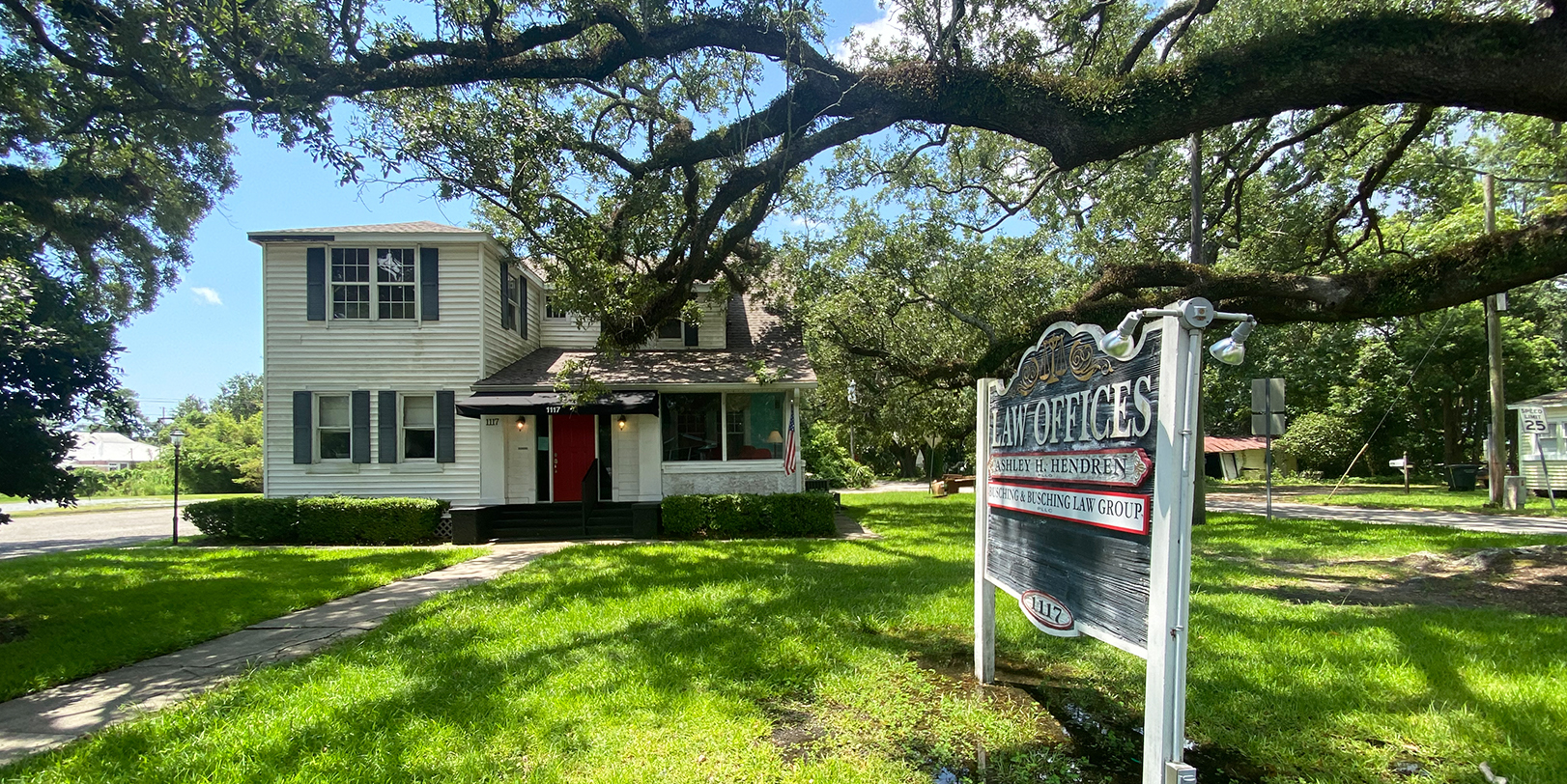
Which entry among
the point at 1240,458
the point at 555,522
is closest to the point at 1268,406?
the point at 555,522

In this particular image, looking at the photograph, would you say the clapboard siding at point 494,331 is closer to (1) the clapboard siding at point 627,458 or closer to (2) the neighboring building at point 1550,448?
(1) the clapboard siding at point 627,458

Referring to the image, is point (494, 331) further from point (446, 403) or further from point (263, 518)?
point (263, 518)

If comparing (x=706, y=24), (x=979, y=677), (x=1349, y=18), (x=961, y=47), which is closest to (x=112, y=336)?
(x=706, y=24)

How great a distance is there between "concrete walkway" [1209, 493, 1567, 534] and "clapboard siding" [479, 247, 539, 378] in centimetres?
1668

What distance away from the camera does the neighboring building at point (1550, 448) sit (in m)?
19.3

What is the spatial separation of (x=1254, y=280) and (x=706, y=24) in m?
6.22

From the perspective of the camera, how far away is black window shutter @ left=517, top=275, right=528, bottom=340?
53.3 ft

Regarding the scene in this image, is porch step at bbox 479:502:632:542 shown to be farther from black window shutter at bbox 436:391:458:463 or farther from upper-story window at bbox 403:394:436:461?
upper-story window at bbox 403:394:436:461

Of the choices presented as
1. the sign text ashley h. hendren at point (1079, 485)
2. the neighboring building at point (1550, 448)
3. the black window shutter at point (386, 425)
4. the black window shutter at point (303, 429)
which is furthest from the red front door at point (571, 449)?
the neighboring building at point (1550, 448)

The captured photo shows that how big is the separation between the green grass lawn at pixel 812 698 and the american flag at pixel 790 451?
6587 mm

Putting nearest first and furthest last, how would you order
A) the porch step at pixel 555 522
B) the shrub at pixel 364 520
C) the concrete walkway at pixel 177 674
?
1. the concrete walkway at pixel 177 674
2. the shrub at pixel 364 520
3. the porch step at pixel 555 522

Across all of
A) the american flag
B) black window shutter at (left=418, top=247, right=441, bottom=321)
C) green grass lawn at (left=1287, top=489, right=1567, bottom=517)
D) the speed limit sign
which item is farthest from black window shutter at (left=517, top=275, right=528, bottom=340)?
the speed limit sign

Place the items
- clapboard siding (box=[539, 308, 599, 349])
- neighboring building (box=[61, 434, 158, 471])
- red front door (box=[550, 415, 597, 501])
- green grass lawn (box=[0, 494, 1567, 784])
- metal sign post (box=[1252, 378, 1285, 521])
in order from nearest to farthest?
1. green grass lawn (box=[0, 494, 1567, 784])
2. metal sign post (box=[1252, 378, 1285, 521])
3. red front door (box=[550, 415, 597, 501])
4. clapboard siding (box=[539, 308, 599, 349])
5. neighboring building (box=[61, 434, 158, 471])

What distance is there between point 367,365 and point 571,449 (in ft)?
14.0
